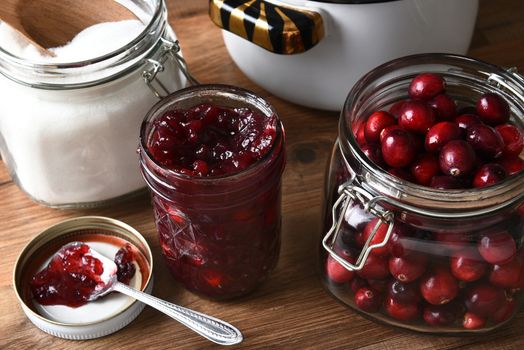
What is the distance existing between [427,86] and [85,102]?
388 mm

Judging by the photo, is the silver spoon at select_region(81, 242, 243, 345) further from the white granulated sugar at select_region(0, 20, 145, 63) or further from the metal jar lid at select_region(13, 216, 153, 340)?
the white granulated sugar at select_region(0, 20, 145, 63)

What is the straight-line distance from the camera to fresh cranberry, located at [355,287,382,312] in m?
0.89

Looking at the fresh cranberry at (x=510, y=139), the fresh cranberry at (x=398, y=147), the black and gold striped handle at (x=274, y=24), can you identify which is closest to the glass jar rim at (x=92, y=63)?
the black and gold striped handle at (x=274, y=24)

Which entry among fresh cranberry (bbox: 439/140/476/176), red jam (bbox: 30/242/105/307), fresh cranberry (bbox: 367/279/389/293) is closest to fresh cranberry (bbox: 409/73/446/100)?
fresh cranberry (bbox: 439/140/476/176)

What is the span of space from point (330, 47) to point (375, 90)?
5.5 inches

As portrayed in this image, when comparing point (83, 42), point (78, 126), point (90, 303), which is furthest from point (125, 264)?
point (83, 42)

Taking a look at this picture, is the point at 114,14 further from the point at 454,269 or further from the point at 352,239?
the point at 454,269

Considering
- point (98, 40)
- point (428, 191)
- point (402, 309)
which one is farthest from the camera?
point (98, 40)

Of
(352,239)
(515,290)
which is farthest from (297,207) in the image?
(515,290)

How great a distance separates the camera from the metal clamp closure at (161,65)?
95cm

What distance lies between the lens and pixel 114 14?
103 centimetres

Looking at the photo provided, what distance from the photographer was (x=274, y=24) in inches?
39.2

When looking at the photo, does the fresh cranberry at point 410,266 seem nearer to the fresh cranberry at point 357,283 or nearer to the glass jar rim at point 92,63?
the fresh cranberry at point 357,283

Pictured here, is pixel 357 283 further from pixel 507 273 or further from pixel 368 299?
pixel 507 273
